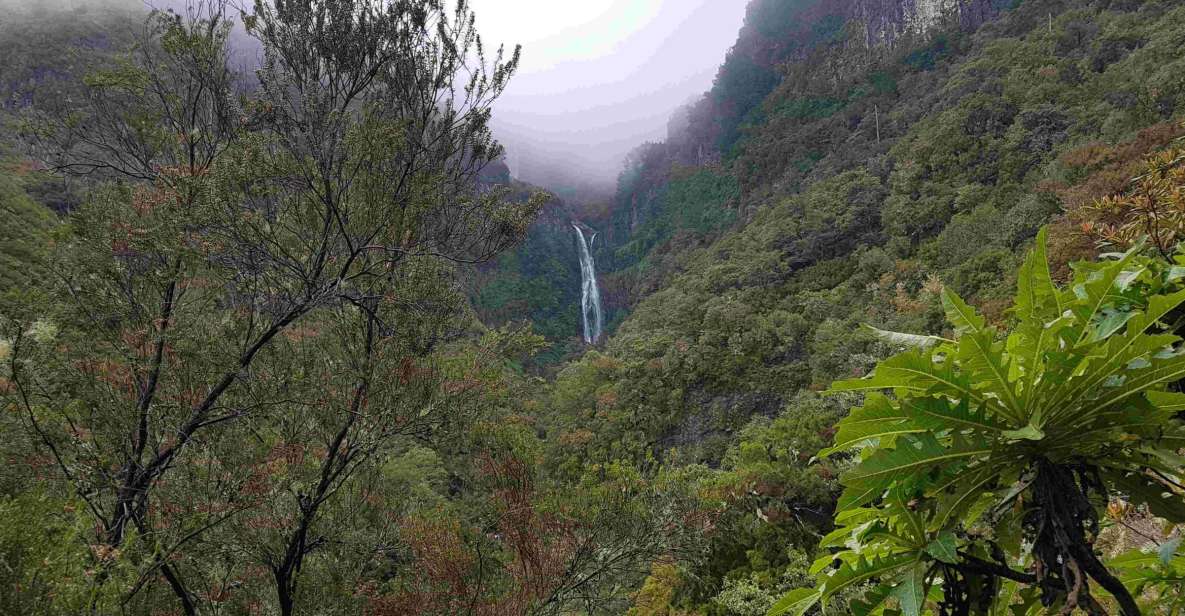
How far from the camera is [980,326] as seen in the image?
3.08 ft

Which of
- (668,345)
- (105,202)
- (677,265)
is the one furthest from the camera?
(677,265)

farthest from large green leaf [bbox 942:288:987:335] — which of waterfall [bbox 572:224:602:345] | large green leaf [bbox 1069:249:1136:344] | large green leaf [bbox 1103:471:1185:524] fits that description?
waterfall [bbox 572:224:602:345]

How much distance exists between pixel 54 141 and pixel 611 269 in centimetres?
4787

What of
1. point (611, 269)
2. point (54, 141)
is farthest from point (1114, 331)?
point (611, 269)

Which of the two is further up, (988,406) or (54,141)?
(54,141)

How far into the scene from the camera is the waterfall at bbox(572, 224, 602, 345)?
1675 inches

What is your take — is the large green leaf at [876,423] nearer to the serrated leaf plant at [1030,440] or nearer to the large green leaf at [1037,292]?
the serrated leaf plant at [1030,440]

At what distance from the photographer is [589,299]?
46.2 metres

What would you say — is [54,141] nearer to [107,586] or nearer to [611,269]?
[107,586]

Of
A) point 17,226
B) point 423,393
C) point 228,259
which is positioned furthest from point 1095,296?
point 17,226

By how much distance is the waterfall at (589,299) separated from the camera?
140 ft

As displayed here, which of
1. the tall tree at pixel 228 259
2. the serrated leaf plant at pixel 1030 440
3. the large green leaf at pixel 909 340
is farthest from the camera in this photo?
the tall tree at pixel 228 259

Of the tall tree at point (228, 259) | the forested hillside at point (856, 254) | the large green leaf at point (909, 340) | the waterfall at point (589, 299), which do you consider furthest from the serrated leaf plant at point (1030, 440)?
the waterfall at point (589, 299)

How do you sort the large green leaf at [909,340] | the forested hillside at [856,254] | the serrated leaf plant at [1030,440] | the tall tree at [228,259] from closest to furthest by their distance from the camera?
the serrated leaf plant at [1030,440] → the large green leaf at [909,340] → the tall tree at [228,259] → the forested hillside at [856,254]
